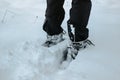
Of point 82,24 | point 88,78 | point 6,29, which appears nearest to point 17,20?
point 6,29

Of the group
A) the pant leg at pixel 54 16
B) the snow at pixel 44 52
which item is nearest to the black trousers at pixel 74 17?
the pant leg at pixel 54 16

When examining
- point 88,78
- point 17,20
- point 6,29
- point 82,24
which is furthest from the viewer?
point 17,20

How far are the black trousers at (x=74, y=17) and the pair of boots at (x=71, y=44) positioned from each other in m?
0.05

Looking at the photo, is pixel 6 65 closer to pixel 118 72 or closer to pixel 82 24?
pixel 82 24

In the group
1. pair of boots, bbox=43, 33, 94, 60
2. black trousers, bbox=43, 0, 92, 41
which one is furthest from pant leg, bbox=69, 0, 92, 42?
pair of boots, bbox=43, 33, 94, 60

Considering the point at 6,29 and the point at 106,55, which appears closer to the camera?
the point at 106,55

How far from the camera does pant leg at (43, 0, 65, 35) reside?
9.04 feet

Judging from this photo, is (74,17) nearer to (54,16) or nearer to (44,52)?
(54,16)

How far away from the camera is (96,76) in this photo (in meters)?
2.51

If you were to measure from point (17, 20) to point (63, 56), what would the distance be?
89cm

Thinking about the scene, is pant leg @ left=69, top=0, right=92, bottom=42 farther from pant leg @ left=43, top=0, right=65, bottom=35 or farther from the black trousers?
pant leg @ left=43, top=0, right=65, bottom=35

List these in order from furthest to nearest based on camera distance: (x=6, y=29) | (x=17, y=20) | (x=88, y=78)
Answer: (x=17, y=20), (x=6, y=29), (x=88, y=78)

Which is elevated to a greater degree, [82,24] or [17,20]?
[82,24]

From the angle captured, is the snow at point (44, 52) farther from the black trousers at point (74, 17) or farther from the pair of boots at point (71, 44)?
the black trousers at point (74, 17)
